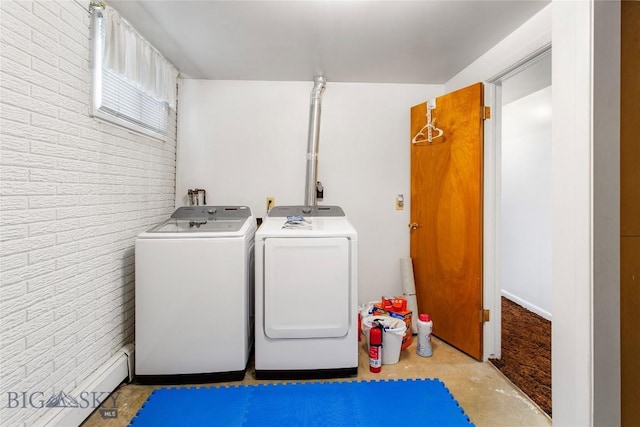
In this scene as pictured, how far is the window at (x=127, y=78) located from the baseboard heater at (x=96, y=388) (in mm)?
1529

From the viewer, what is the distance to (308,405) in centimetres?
177

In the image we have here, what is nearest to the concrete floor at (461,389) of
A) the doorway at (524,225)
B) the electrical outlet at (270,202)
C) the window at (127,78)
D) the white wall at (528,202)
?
the doorway at (524,225)

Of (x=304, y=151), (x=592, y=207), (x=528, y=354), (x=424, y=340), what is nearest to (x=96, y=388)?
(x=424, y=340)

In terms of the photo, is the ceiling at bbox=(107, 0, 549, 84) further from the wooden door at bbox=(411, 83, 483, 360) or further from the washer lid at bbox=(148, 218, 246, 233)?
the washer lid at bbox=(148, 218, 246, 233)

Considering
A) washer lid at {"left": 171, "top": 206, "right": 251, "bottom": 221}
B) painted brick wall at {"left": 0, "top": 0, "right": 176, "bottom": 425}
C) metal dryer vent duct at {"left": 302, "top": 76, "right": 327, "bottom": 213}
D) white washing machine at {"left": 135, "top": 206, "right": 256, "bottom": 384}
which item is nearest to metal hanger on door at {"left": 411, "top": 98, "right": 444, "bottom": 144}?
metal dryer vent duct at {"left": 302, "top": 76, "right": 327, "bottom": 213}

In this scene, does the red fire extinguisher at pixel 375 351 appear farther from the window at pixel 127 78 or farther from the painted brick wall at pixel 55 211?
the window at pixel 127 78

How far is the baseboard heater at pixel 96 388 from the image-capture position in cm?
148

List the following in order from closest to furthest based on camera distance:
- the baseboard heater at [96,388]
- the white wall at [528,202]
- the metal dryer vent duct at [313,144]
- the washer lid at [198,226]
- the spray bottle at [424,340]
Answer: the baseboard heater at [96,388], the washer lid at [198,226], the spray bottle at [424,340], the metal dryer vent duct at [313,144], the white wall at [528,202]

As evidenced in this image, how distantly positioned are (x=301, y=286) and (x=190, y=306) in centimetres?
73

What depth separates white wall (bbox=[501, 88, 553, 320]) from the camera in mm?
3135

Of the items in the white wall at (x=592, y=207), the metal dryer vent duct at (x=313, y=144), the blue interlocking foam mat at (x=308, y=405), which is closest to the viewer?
the white wall at (x=592, y=207)

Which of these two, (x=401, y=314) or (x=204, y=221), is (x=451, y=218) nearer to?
(x=401, y=314)

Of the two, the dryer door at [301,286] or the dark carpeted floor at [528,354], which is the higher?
the dryer door at [301,286]

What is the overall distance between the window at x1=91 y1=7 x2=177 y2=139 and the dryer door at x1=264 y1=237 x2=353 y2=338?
129 cm
